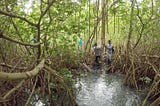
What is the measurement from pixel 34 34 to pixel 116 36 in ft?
23.1

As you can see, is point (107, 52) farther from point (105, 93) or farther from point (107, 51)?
point (105, 93)

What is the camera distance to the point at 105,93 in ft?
26.3

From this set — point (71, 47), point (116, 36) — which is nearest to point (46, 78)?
point (71, 47)

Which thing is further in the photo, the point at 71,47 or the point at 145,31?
the point at 145,31

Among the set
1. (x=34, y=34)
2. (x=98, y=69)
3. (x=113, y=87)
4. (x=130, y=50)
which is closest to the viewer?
(x=34, y=34)

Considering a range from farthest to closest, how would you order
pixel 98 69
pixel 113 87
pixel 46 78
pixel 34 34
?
pixel 98 69 → pixel 113 87 → pixel 34 34 → pixel 46 78

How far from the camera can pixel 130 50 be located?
33.0ft

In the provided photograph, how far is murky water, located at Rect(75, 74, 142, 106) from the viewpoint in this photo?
23.3 ft

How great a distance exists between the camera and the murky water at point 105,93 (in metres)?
7.11

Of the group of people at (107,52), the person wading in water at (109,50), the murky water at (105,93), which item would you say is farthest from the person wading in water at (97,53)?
the murky water at (105,93)

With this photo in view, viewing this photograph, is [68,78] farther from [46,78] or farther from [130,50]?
[130,50]

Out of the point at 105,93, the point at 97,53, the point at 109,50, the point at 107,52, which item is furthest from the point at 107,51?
the point at 105,93

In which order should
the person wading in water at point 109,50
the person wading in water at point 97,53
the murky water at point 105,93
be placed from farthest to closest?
the person wading in water at point 97,53 < the person wading in water at point 109,50 < the murky water at point 105,93

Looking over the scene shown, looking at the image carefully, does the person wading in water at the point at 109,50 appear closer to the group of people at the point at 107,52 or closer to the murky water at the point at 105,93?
the group of people at the point at 107,52
